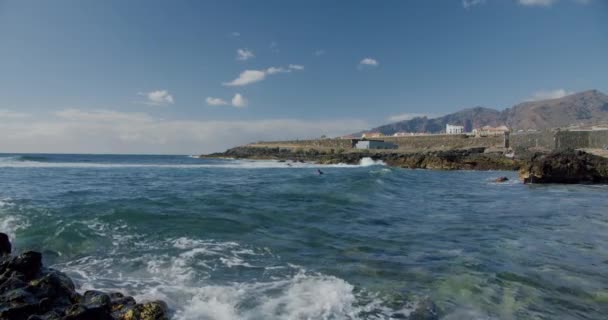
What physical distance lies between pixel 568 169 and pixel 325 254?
2238 cm

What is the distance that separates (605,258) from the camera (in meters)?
6.88

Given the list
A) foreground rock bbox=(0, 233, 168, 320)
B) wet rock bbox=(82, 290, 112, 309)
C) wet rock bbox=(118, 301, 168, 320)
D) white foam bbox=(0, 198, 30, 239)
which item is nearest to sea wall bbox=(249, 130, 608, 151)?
wet rock bbox=(118, 301, 168, 320)

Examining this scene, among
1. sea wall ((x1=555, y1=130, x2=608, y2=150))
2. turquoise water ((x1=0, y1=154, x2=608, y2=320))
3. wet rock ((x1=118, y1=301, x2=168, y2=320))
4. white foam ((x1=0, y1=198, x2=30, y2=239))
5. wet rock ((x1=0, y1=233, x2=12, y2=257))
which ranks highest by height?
sea wall ((x1=555, y1=130, x2=608, y2=150))

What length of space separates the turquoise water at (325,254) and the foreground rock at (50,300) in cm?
53

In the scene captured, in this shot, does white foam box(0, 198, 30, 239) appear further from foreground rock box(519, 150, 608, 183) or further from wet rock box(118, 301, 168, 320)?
foreground rock box(519, 150, 608, 183)

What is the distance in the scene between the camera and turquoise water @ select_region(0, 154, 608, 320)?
4996 millimetres

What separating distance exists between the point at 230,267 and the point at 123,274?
1.85 m

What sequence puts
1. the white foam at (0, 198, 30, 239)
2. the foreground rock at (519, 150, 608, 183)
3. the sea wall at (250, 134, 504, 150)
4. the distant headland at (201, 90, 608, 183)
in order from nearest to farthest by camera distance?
the white foam at (0, 198, 30, 239) < the foreground rock at (519, 150, 608, 183) < the distant headland at (201, 90, 608, 183) < the sea wall at (250, 134, 504, 150)

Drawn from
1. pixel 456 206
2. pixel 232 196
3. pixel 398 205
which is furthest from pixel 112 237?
pixel 456 206

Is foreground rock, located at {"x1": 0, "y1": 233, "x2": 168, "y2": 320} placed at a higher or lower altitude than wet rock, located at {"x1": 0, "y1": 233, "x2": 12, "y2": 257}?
lower

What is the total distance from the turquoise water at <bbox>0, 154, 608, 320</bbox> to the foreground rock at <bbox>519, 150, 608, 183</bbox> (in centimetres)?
941

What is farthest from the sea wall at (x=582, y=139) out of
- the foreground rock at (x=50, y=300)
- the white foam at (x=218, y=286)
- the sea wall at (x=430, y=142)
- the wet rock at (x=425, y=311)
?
the foreground rock at (x=50, y=300)

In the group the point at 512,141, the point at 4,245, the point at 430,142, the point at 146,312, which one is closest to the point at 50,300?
the point at 146,312

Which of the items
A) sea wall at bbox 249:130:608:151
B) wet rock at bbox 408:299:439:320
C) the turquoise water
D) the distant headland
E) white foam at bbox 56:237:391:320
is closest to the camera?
wet rock at bbox 408:299:439:320
